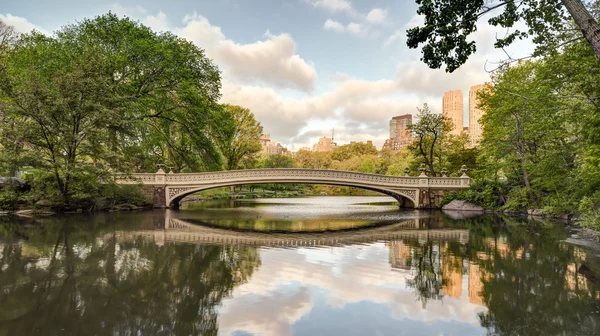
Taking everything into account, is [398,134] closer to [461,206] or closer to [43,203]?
[461,206]

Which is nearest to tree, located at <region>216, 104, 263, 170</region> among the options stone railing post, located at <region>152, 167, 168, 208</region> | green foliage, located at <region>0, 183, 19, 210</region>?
stone railing post, located at <region>152, 167, 168, 208</region>

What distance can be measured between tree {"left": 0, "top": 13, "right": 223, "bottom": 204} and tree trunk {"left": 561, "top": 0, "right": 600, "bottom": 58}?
1597 cm

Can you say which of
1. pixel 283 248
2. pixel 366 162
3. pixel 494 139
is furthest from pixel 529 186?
pixel 366 162

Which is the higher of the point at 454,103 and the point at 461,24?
the point at 454,103

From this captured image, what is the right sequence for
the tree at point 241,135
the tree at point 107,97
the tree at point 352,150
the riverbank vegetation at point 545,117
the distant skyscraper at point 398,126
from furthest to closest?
the distant skyscraper at point 398,126, the tree at point 352,150, the tree at point 241,135, the tree at point 107,97, the riverbank vegetation at point 545,117

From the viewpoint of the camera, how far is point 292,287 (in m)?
4.95

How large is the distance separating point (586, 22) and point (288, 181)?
17.4m

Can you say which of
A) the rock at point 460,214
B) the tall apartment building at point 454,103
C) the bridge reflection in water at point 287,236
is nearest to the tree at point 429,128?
the rock at point 460,214

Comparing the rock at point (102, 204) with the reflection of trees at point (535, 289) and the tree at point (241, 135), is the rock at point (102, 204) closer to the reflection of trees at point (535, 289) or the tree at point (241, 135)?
the reflection of trees at point (535, 289)

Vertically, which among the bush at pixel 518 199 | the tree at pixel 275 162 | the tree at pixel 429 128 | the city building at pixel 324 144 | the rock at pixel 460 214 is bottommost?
the rock at pixel 460 214

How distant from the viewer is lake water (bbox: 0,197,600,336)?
3.59 m

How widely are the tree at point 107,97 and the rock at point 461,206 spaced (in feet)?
51.9

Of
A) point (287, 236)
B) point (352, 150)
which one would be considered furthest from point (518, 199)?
point (352, 150)

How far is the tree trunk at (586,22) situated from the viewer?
4.86 m
